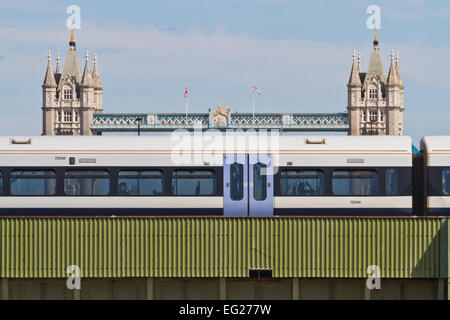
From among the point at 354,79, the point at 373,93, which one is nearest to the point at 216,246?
the point at 354,79

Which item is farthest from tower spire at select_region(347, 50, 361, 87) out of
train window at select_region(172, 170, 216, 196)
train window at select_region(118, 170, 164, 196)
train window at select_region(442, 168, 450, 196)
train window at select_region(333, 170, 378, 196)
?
train window at select_region(118, 170, 164, 196)

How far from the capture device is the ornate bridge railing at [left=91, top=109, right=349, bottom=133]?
155375 millimetres

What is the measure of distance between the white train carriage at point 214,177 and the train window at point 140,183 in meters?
0.04

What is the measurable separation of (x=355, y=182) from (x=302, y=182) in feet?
6.46

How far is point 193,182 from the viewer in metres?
32.7

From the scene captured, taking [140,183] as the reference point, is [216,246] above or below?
below

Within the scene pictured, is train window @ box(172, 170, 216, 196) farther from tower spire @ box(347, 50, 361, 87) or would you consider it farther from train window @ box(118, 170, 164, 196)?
tower spire @ box(347, 50, 361, 87)

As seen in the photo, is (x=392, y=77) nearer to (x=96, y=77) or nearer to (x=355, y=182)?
(x=96, y=77)

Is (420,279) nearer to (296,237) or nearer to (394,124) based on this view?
(296,237)

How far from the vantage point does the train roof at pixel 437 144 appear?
32219mm

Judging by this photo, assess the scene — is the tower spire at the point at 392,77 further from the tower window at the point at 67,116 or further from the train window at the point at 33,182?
the train window at the point at 33,182

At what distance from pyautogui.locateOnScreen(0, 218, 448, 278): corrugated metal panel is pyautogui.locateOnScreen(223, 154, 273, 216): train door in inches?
197

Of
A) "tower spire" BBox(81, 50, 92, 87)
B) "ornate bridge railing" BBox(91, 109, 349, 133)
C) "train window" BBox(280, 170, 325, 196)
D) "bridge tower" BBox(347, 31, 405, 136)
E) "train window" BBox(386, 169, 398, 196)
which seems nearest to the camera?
Result: "train window" BBox(386, 169, 398, 196)
